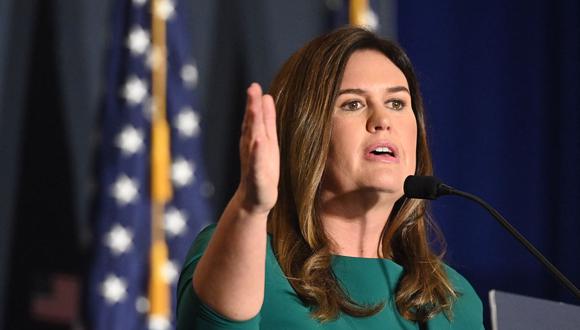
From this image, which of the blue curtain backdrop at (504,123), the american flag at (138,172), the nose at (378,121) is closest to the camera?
the nose at (378,121)

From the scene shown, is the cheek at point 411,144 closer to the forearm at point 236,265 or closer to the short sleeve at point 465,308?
the short sleeve at point 465,308

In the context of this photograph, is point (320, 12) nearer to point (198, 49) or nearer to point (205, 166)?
point (198, 49)

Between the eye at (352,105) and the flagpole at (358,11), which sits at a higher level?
the flagpole at (358,11)

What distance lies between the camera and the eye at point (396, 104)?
1972mm

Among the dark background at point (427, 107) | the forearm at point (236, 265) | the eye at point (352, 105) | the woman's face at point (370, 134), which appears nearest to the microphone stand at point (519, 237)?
the woman's face at point (370, 134)

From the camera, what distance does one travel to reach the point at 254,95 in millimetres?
1293

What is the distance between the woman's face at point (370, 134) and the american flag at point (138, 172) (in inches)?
75.5

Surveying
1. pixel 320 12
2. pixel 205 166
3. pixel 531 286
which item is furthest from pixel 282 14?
pixel 531 286

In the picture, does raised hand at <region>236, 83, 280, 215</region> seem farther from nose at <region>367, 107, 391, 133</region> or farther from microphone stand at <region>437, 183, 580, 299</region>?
nose at <region>367, 107, 391, 133</region>

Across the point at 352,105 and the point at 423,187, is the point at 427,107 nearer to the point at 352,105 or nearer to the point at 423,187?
the point at 352,105

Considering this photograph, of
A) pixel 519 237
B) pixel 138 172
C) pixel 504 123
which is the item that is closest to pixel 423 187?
pixel 519 237

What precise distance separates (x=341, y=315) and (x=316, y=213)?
28cm

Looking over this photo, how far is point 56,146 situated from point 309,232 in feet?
8.06

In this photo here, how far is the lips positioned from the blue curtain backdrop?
267cm
